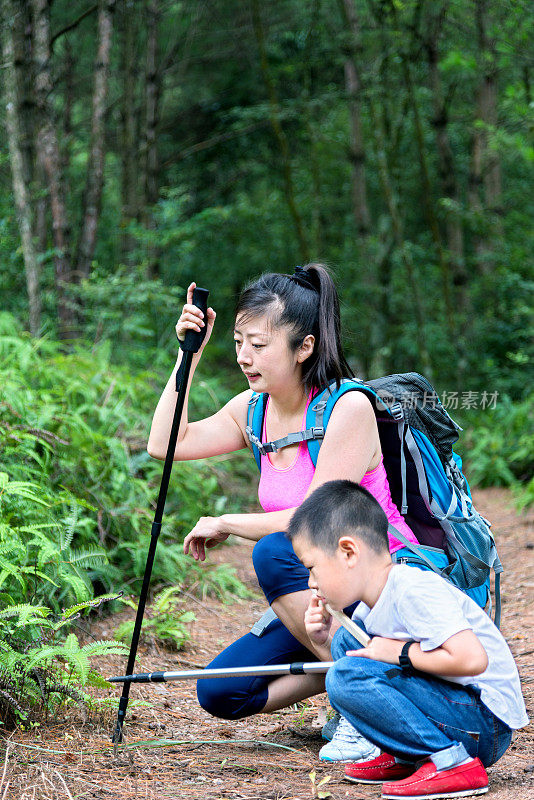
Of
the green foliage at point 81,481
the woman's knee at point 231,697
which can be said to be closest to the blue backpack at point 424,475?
the woman's knee at point 231,697

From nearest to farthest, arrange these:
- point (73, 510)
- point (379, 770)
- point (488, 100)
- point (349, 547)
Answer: point (349, 547), point (379, 770), point (73, 510), point (488, 100)

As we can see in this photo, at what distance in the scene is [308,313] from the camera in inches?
115

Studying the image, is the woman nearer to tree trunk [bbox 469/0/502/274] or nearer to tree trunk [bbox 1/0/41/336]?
tree trunk [bbox 1/0/41/336]

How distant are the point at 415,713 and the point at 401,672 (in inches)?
4.6

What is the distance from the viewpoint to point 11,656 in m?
2.67

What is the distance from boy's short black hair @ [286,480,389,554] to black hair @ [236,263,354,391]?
681 mm

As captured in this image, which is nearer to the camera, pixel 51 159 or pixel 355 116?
pixel 51 159

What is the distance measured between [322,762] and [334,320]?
4.97 ft

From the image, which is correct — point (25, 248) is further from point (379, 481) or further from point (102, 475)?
point (379, 481)

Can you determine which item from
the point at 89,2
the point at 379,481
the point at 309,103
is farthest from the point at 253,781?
the point at 89,2

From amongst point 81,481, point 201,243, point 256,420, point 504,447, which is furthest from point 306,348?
point 201,243

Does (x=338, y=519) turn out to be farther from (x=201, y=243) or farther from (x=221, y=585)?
(x=201, y=243)

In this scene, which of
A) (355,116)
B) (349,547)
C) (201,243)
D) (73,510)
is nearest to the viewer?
(349,547)

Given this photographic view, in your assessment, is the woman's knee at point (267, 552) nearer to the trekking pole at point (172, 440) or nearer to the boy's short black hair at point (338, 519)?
the trekking pole at point (172, 440)
